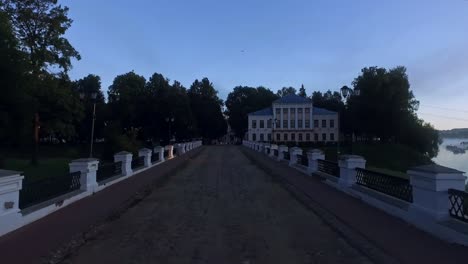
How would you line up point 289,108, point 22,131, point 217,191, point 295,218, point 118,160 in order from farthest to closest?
point 289,108
point 22,131
point 118,160
point 217,191
point 295,218

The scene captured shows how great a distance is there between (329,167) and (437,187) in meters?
9.94

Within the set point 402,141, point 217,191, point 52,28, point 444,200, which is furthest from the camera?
point 402,141

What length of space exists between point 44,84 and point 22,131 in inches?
169

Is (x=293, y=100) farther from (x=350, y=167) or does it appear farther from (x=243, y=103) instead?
(x=350, y=167)

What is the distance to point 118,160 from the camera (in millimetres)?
20172

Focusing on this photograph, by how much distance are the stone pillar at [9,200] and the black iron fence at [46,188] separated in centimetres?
68

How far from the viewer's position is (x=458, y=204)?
7.80m

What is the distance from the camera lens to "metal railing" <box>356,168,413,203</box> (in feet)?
32.4

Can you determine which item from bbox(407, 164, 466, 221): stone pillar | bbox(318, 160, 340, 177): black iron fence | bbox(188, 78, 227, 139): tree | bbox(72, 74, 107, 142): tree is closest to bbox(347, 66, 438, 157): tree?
bbox(188, 78, 227, 139): tree

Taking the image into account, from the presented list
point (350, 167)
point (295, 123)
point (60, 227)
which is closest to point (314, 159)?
point (350, 167)

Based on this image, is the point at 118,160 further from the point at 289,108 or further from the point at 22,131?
the point at 289,108

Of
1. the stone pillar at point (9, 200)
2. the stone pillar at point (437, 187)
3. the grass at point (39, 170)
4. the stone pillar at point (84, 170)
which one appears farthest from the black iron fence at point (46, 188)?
the stone pillar at point (437, 187)

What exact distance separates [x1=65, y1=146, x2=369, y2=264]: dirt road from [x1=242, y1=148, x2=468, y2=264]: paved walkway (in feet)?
1.43

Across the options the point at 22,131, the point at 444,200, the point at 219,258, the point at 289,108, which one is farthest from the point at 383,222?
the point at 289,108
